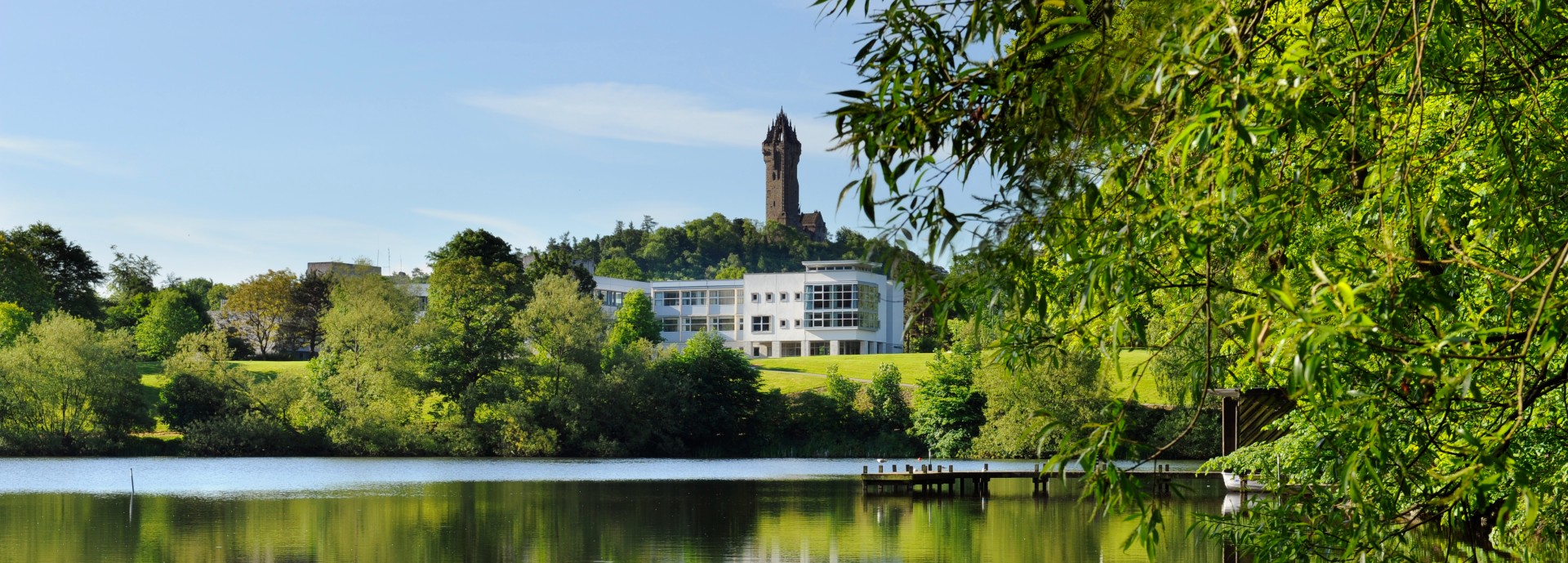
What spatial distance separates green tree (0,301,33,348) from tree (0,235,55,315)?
8.80 ft

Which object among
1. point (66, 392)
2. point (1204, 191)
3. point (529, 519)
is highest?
point (1204, 191)

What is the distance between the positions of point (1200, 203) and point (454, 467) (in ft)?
168

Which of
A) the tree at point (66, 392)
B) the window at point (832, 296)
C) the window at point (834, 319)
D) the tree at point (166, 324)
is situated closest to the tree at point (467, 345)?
the tree at point (66, 392)

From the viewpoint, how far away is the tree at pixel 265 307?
333 feet

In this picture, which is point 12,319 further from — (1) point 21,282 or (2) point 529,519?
(2) point 529,519

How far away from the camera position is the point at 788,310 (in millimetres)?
109375

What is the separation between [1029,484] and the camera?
4788cm

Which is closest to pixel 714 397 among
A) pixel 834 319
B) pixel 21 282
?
pixel 834 319

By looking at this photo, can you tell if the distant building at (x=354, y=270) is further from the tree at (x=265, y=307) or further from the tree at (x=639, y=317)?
the tree at (x=639, y=317)

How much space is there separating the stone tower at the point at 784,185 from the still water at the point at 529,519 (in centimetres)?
14569

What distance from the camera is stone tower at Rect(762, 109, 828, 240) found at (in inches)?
7736

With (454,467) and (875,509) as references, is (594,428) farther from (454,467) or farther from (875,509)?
(875,509)

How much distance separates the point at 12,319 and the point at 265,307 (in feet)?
91.7

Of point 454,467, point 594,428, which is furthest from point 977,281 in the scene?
point 594,428
